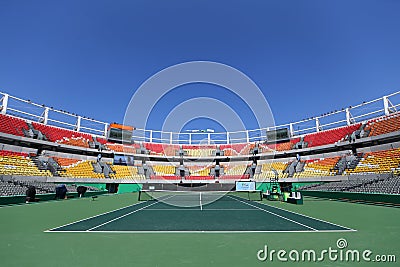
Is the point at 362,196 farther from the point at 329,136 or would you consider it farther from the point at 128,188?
→ the point at 128,188

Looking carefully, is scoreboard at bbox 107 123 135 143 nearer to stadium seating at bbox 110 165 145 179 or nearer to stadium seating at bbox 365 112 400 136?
stadium seating at bbox 110 165 145 179

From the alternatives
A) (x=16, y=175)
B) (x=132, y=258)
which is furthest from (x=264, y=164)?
(x=132, y=258)

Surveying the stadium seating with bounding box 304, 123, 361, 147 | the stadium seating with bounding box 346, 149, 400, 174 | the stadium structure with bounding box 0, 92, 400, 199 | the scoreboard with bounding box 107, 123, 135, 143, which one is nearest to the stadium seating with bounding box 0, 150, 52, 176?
the stadium structure with bounding box 0, 92, 400, 199

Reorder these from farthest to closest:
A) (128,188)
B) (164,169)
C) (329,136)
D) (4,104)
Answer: (164,169) < (128,188) < (329,136) < (4,104)

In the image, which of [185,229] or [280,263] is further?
[185,229]

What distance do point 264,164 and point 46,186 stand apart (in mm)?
46264

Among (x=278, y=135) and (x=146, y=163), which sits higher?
(x=278, y=135)

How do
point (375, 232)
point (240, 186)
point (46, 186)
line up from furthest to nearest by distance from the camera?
point (240, 186)
point (46, 186)
point (375, 232)

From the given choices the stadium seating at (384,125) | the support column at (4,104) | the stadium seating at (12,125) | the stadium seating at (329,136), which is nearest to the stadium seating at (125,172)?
the stadium seating at (12,125)

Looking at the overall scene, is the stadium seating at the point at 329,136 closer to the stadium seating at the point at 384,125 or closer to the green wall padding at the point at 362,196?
the stadium seating at the point at 384,125

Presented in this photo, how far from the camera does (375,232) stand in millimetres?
8852

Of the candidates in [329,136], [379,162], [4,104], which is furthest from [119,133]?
[379,162]

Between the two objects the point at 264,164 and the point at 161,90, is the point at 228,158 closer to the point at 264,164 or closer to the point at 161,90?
the point at 264,164

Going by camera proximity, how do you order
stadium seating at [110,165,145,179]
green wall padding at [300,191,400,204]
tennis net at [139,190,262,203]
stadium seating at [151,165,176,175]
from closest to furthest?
1. green wall padding at [300,191,400,204]
2. tennis net at [139,190,262,203]
3. stadium seating at [110,165,145,179]
4. stadium seating at [151,165,176,175]
